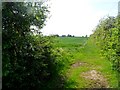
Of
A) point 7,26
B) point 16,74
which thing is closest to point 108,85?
point 16,74

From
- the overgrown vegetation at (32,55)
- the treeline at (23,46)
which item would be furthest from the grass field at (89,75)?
the treeline at (23,46)

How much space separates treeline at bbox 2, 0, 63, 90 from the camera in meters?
11.1

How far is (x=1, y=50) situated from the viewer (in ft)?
35.1

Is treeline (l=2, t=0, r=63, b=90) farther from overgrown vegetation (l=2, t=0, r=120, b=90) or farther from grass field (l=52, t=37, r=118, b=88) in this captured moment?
grass field (l=52, t=37, r=118, b=88)

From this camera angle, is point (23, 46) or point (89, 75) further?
point (89, 75)

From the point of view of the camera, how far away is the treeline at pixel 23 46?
436 inches

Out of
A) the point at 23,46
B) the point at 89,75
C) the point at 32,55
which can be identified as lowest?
the point at 89,75

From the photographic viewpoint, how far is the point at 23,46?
1193cm

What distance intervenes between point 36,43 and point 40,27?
0.77m

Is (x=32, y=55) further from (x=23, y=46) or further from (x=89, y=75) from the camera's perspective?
(x=89, y=75)

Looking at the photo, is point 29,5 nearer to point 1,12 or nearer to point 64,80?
point 1,12

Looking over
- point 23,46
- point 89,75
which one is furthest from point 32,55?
point 89,75

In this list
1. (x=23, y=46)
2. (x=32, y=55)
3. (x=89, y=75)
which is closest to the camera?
(x=23, y=46)

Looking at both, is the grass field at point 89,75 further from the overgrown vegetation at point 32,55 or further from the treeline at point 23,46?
the treeline at point 23,46
